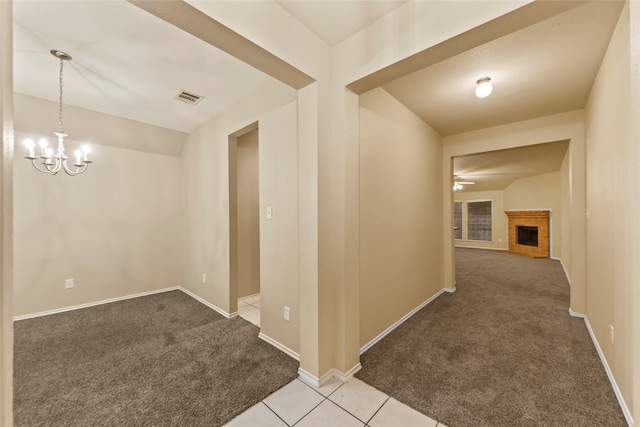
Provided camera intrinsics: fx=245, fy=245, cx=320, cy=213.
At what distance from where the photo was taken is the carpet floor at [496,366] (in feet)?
5.27

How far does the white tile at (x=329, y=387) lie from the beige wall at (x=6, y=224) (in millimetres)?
1599

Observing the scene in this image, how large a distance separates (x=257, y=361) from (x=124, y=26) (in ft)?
9.47

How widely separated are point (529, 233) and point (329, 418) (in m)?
8.74

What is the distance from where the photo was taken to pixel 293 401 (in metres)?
1.71

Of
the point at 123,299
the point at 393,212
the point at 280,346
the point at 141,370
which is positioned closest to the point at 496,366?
the point at 393,212

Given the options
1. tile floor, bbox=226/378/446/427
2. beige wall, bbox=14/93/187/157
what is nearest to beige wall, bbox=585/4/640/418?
tile floor, bbox=226/378/446/427

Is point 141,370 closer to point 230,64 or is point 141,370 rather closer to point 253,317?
point 253,317

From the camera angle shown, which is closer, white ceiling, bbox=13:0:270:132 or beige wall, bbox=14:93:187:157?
white ceiling, bbox=13:0:270:132

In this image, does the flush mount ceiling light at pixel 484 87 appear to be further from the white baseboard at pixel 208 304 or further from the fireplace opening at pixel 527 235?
the fireplace opening at pixel 527 235

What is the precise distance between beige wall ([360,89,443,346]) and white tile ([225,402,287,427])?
1.02 metres

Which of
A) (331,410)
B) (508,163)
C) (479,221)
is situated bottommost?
(331,410)

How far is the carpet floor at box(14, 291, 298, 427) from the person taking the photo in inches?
64.0

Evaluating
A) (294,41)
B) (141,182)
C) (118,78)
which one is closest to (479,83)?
(294,41)

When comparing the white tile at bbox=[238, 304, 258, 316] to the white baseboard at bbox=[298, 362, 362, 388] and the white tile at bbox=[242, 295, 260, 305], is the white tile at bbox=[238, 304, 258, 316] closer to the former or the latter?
the white tile at bbox=[242, 295, 260, 305]
